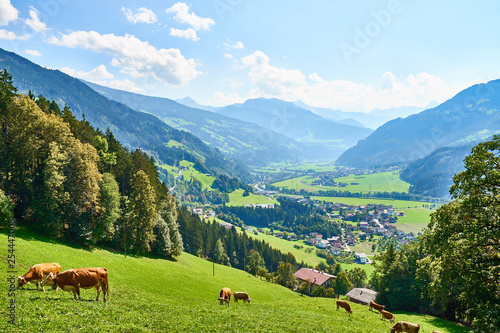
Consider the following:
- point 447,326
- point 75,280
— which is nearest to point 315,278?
point 447,326

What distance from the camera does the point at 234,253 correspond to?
130 meters

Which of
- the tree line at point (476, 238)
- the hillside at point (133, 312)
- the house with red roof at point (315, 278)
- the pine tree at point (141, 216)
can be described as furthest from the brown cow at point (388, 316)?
the house with red roof at point (315, 278)

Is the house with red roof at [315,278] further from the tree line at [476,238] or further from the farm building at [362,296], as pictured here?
the tree line at [476,238]

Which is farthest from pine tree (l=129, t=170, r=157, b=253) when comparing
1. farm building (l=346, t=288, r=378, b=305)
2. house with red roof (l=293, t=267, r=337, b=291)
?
house with red roof (l=293, t=267, r=337, b=291)

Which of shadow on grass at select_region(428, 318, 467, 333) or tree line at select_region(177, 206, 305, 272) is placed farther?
tree line at select_region(177, 206, 305, 272)

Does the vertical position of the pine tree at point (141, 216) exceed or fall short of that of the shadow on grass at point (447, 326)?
it exceeds it

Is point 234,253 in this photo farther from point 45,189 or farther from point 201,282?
point 45,189

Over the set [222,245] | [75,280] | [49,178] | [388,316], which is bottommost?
[222,245]

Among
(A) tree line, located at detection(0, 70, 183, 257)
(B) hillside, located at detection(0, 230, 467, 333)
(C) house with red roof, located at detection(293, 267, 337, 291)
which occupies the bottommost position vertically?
(C) house with red roof, located at detection(293, 267, 337, 291)

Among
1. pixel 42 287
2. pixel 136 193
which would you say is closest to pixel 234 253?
pixel 136 193

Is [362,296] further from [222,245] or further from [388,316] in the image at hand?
[222,245]

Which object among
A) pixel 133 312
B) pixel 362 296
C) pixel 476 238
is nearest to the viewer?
pixel 476 238

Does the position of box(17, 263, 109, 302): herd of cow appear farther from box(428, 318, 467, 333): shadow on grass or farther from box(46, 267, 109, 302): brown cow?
box(428, 318, 467, 333): shadow on grass

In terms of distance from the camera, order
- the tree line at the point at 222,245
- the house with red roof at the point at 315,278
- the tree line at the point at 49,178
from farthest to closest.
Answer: the tree line at the point at 222,245
the house with red roof at the point at 315,278
the tree line at the point at 49,178
